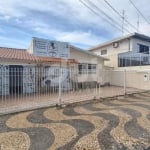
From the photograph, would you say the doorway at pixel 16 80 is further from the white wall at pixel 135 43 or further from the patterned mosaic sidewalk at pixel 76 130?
the white wall at pixel 135 43

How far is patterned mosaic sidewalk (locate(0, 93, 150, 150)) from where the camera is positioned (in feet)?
13.4

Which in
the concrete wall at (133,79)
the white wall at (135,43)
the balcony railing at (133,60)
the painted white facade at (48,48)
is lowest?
the concrete wall at (133,79)

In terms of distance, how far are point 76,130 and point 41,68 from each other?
792 cm

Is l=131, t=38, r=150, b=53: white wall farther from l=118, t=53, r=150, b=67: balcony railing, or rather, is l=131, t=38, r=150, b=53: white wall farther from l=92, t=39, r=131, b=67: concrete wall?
l=118, t=53, r=150, b=67: balcony railing

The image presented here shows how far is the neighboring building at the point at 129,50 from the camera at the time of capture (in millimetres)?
16453

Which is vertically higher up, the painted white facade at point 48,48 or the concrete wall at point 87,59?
the painted white facade at point 48,48

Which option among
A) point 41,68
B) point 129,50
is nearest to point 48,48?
point 41,68

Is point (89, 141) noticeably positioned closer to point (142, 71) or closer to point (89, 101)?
point (89, 101)

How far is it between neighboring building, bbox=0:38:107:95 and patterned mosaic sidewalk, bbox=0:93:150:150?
2.40m

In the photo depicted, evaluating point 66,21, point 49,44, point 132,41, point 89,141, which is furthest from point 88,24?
point 89,141

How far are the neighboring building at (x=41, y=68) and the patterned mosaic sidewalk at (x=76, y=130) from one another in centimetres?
240

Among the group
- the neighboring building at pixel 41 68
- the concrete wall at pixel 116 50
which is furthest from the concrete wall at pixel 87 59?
the concrete wall at pixel 116 50

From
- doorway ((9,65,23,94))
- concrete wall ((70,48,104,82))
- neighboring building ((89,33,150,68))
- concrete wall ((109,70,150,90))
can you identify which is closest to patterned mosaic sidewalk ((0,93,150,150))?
doorway ((9,65,23,94))

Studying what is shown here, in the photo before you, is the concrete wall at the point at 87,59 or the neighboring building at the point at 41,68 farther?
the concrete wall at the point at 87,59
